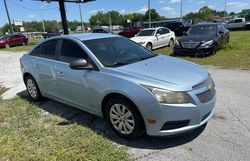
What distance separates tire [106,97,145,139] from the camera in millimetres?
3439

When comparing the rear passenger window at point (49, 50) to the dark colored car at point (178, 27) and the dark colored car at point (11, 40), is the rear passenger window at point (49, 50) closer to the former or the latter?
the dark colored car at point (178, 27)

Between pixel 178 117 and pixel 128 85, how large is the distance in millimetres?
805

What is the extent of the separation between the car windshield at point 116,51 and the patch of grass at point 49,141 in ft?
4.11

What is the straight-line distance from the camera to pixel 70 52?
179 inches

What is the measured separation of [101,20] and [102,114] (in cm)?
10862

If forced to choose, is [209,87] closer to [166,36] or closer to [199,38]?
[199,38]

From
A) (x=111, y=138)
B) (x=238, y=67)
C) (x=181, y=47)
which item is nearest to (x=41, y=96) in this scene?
(x=111, y=138)

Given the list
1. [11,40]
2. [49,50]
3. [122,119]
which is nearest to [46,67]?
[49,50]

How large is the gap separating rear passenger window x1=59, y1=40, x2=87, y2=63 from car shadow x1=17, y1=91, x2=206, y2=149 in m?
1.14

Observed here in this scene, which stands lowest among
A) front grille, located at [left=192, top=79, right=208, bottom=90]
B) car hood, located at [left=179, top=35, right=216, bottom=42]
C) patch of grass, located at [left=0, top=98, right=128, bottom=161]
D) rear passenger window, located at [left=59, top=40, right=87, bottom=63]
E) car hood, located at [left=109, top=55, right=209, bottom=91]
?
patch of grass, located at [left=0, top=98, right=128, bottom=161]

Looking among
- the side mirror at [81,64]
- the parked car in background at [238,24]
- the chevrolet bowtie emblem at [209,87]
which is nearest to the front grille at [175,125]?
the chevrolet bowtie emblem at [209,87]

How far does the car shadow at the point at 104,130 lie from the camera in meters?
3.59

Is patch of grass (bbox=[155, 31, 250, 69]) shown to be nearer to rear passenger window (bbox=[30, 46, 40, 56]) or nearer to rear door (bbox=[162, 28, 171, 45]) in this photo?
rear door (bbox=[162, 28, 171, 45])

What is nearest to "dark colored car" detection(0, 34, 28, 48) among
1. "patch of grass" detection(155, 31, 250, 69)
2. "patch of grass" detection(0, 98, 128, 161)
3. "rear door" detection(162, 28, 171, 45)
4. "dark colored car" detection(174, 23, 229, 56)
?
"rear door" detection(162, 28, 171, 45)
